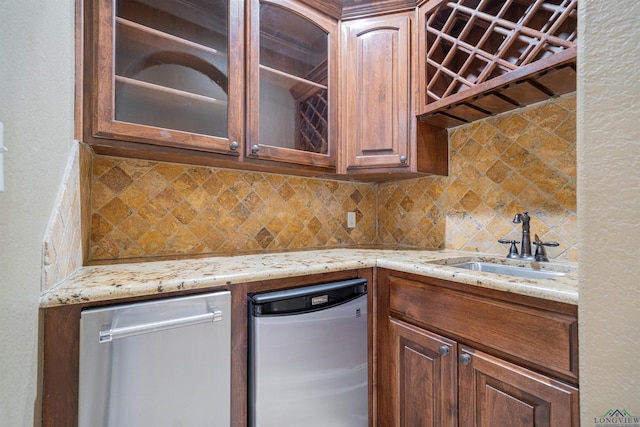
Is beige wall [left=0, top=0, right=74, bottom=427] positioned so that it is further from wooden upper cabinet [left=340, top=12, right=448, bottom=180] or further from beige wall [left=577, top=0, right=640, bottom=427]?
wooden upper cabinet [left=340, top=12, right=448, bottom=180]

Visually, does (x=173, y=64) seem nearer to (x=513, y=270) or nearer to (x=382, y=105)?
(x=382, y=105)

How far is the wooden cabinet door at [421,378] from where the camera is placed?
1.04 metres

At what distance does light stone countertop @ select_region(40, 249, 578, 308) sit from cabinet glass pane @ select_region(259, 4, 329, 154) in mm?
624

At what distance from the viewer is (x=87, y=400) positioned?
2.55 feet

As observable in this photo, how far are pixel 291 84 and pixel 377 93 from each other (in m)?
0.47

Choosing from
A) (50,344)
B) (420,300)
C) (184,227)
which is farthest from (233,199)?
(420,300)

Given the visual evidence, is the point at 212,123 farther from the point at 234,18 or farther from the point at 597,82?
the point at 597,82

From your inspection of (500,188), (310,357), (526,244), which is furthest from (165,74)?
(526,244)

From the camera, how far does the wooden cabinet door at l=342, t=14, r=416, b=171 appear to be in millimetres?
1489

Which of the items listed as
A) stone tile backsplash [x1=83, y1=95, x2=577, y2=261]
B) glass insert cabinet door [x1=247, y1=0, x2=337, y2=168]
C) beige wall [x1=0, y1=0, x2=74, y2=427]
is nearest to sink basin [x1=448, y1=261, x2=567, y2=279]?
stone tile backsplash [x1=83, y1=95, x2=577, y2=261]

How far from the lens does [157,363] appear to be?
85cm

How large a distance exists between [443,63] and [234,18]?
3.26ft

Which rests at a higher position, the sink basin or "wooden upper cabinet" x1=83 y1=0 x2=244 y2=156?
"wooden upper cabinet" x1=83 y1=0 x2=244 y2=156

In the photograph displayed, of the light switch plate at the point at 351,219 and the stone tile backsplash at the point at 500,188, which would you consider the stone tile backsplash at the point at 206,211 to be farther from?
the stone tile backsplash at the point at 500,188
